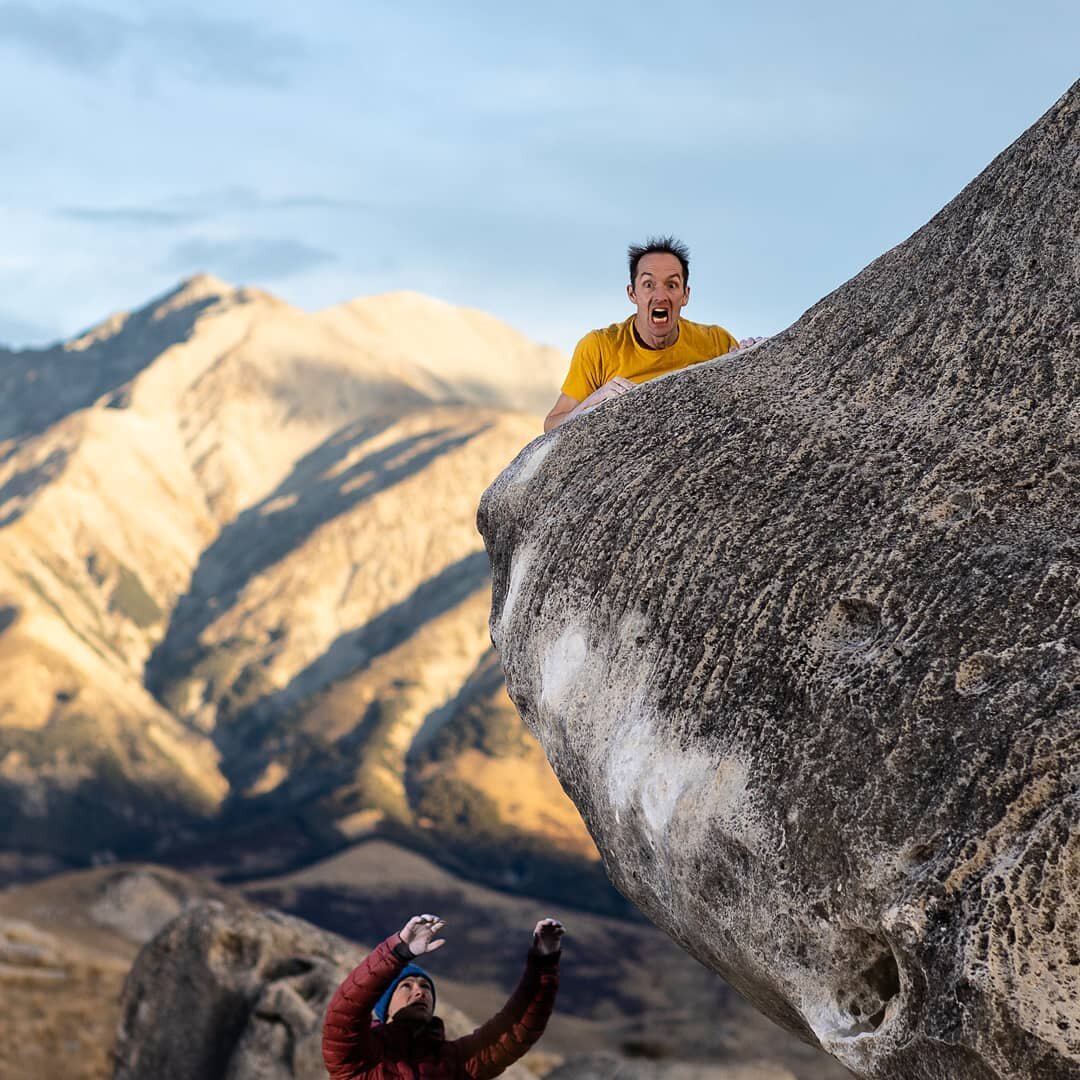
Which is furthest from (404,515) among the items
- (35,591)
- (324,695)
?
(35,591)

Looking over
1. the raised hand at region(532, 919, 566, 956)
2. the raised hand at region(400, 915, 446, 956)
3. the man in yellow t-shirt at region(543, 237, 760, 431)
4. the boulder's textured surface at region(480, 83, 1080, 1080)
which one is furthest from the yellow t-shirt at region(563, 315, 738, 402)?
the raised hand at region(400, 915, 446, 956)

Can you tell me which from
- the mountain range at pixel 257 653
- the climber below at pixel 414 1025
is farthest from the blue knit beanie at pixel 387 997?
the mountain range at pixel 257 653

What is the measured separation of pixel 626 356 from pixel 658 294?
2.24 ft

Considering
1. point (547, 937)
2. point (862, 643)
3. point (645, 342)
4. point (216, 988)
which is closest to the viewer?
point (862, 643)

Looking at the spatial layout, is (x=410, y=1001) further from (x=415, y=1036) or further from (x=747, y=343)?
(x=747, y=343)

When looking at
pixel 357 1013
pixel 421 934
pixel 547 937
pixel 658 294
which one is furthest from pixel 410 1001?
pixel 658 294

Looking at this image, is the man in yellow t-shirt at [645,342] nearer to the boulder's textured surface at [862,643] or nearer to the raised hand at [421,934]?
the boulder's textured surface at [862,643]

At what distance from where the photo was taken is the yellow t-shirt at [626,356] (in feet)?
28.8

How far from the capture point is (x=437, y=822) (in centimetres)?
11550

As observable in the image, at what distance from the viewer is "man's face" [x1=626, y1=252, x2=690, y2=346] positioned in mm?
8141

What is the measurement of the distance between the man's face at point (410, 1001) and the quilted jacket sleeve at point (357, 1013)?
0.21 m

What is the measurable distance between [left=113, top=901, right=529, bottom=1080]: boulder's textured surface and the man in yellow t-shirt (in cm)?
990

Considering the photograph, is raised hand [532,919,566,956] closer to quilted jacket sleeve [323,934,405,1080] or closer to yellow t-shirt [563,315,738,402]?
quilted jacket sleeve [323,934,405,1080]

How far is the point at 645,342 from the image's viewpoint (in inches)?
343
